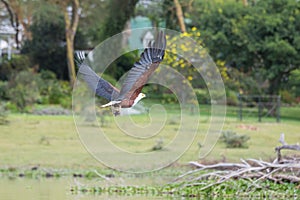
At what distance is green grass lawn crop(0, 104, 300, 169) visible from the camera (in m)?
17.8

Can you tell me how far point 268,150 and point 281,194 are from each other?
701 cm

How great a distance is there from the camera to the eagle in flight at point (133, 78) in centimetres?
989

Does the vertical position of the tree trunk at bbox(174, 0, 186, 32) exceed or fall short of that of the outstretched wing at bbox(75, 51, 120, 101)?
it exceeds it

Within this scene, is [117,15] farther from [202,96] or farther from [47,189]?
[47,189]

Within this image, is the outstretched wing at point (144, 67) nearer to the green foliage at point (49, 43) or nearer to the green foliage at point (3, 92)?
the green foliage at point (3, 92)

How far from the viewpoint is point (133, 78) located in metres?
10.3

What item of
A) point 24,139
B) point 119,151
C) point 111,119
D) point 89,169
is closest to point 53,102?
point 111,119

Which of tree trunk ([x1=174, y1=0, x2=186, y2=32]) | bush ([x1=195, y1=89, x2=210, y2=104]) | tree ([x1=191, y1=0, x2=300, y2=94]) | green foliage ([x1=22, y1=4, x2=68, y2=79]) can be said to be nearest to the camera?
bush ([x1=195, y1=89, x2=210, y2=104])

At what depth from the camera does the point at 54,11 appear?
120ft

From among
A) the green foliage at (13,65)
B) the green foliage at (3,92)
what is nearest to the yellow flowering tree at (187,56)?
the green foliage at (3,92)

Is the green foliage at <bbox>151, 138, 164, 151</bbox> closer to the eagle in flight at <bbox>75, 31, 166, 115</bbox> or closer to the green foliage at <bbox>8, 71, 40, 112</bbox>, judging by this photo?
the eagle in flight at <bbox>75, 31, 166, 115</bbox>

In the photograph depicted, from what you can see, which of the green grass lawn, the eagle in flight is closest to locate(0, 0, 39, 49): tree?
the green grass lawn

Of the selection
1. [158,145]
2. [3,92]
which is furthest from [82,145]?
[3,92]

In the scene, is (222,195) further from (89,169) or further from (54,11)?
(54,11)
